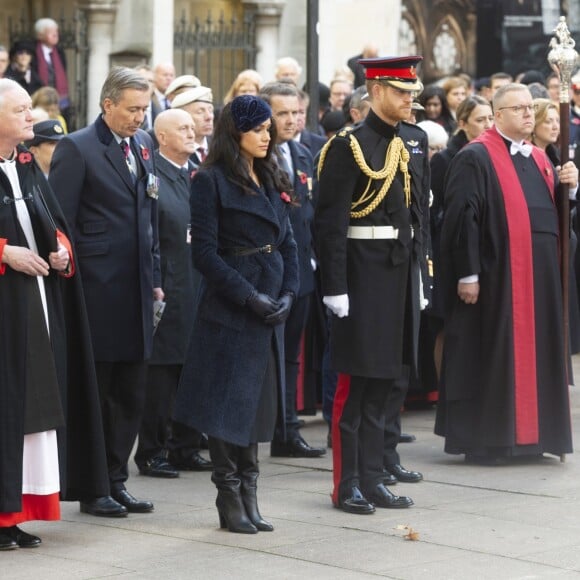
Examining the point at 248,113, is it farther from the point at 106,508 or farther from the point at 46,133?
the point at 46,133

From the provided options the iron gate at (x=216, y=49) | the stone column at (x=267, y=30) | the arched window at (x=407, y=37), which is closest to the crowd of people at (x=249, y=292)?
the iron gate at (x=216, y=49)

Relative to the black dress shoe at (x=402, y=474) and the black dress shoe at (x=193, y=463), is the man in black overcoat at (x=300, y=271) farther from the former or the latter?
the black dress shoe at (x=402, y=474)

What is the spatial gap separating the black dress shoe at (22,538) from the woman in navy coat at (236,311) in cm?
81

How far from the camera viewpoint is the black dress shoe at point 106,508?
8070 millimetres

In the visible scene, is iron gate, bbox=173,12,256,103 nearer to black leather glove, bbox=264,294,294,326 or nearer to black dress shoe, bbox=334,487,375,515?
black dress shoe, bbox=334,487,375,515

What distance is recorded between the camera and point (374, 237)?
8.30 meters

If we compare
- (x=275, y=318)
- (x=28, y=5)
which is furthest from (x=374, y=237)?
(x=28, y=5)

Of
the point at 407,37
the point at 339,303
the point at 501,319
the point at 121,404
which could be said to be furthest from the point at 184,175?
the point at 407,37

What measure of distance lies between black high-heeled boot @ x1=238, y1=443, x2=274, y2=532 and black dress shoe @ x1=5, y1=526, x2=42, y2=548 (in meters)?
0.91

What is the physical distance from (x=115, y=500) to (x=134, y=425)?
0.39 metres

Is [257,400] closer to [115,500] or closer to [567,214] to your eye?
[115,500]

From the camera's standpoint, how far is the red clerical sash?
376 inches

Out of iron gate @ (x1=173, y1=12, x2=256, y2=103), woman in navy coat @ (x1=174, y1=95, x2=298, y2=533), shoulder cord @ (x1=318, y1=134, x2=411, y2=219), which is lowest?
woman in navy coat @ (x1=174, y1=95, x2=298, y2=533)

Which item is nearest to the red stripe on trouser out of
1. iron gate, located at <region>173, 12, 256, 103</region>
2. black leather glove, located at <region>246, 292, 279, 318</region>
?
black leather glove, located at <region>246, 292, 279, 318</region>
